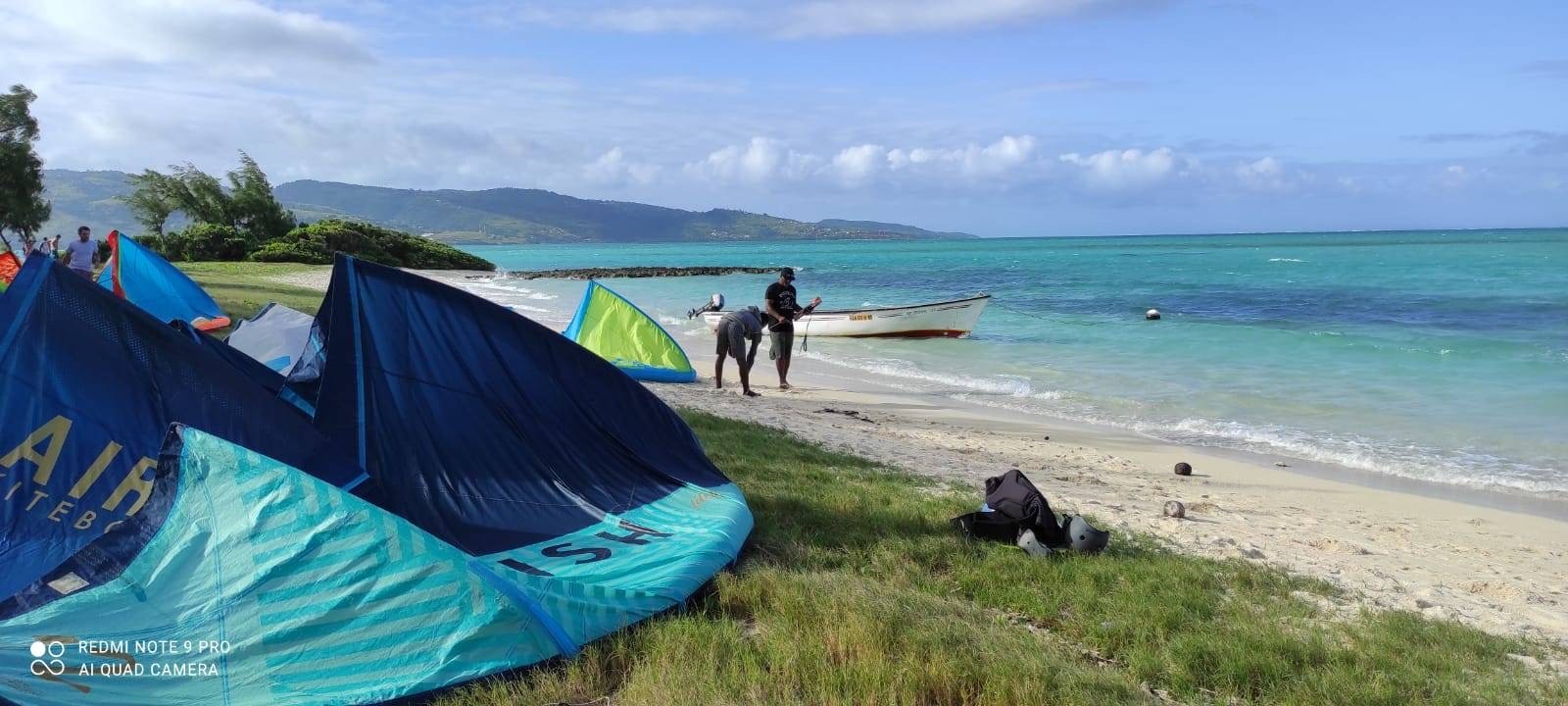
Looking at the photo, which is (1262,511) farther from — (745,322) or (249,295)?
(249,295)

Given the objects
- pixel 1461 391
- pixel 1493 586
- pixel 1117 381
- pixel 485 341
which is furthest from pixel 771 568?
pixel 1461 391

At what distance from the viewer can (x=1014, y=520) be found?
6.54 m

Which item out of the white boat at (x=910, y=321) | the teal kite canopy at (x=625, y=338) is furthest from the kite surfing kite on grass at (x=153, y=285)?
the white boat at (x=910, y=321)

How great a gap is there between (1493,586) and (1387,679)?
312cm

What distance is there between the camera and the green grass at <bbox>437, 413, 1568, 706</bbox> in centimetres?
412

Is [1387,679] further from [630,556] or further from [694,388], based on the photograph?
[694,388]

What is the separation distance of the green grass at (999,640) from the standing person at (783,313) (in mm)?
8466

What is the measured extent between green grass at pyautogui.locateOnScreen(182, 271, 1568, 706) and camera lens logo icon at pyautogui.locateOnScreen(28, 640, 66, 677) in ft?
4.64

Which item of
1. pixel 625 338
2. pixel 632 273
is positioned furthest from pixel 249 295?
pixel 632 273

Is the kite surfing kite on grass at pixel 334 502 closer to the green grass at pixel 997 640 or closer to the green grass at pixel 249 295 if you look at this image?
the green grass at pixel 997 640

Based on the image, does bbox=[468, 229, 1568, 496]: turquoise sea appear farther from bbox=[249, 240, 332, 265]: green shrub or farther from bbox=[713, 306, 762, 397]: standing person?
bbox=[249, 240, 332, 265]: green shrub

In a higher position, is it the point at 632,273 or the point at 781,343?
the point at 781,343

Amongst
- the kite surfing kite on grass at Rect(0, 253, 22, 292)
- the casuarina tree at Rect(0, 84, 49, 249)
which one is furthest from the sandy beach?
the casuarina tree at Rect(0, 84, 49, 249)

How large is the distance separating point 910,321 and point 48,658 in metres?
22.9
